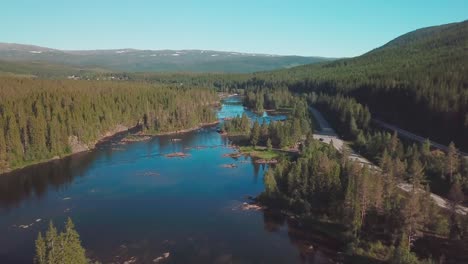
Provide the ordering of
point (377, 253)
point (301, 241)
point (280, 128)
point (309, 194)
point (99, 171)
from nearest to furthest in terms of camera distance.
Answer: point (377, 253), point (301, 241), point (309, 194), point (99, 171), point (280, 128)

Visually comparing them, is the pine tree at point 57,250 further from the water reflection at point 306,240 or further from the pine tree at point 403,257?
the pine tree at point 403,257

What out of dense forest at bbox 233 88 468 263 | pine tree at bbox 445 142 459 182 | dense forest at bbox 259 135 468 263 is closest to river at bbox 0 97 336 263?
dense forest at bbox 259 135 468 263

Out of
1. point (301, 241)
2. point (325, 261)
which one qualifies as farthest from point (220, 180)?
point (325, 261)

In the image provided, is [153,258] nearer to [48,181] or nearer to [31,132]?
[48,181]

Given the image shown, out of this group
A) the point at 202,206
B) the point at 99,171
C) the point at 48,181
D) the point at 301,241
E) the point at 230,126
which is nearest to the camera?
the point at 301,241

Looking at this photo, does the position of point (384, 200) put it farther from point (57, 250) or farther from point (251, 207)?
point (57, 250)

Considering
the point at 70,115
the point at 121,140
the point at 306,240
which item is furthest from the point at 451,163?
the point at 70,115
